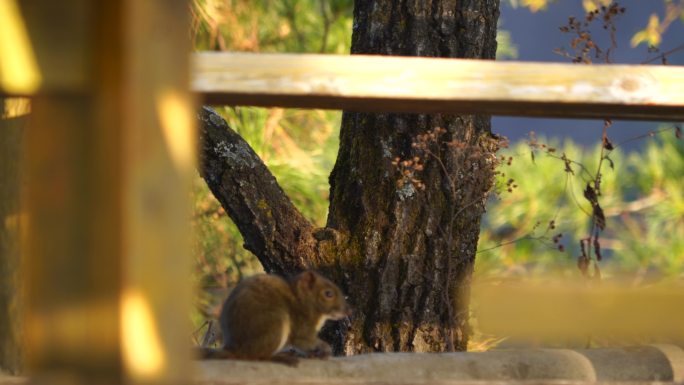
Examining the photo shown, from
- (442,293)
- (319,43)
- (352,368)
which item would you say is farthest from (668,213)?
(352,368)

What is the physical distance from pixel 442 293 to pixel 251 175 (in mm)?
714

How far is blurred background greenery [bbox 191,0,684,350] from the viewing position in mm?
5242

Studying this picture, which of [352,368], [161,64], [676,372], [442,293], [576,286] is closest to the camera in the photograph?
[161,64]

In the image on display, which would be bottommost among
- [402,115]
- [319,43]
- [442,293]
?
[442,293]

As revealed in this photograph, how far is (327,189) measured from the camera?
548cm

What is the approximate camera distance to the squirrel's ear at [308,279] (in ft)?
7.73

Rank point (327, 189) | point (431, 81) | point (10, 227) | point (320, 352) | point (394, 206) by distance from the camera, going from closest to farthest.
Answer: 1. point (431, 81)
2. point (320, 352)
3. point (394, 206)
4. point (10, 227)
5. point (327, 189)

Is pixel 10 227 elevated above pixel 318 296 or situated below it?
above

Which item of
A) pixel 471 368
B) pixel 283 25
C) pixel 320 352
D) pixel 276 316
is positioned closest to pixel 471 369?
pixel 471 368

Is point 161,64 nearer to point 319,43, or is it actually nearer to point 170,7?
point 170,7

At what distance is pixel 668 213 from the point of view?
612cm

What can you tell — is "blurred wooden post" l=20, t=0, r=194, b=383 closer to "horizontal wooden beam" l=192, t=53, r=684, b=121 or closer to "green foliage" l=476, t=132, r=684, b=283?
"horizontal wooden beam" l=192, t=53, r=684, b=121

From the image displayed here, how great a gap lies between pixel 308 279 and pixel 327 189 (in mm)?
3126

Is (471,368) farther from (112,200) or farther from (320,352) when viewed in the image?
(112,200)
